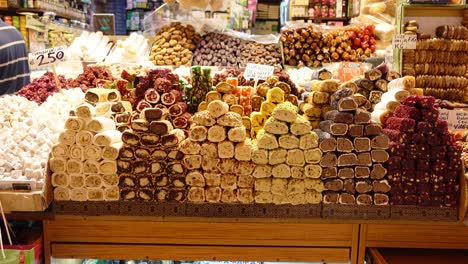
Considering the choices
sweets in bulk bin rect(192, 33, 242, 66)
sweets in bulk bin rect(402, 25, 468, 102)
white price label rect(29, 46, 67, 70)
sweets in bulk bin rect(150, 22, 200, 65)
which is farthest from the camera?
sweets in bulk bin rect(192, 33, 242, 66)

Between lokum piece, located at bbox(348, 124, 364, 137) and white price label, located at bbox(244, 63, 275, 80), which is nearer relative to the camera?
lokum piece, located at bbox(348, 124, 364, 137)

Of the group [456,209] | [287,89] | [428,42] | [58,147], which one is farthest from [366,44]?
[58,147]

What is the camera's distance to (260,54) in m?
5.48

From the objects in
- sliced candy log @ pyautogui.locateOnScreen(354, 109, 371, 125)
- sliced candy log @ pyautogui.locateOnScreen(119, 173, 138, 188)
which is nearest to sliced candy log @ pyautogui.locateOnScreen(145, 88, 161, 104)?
sliced candy log @ pyautogui.locateOnScreen(119, 173, 138, 188)

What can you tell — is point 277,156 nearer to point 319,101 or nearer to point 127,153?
point 319,101

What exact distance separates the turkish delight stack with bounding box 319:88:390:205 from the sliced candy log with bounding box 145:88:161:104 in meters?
0.93

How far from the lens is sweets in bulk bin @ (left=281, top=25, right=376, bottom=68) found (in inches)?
211

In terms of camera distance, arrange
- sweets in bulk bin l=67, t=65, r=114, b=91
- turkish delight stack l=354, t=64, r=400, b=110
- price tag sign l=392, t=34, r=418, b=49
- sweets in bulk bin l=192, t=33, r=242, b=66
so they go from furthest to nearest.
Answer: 1. sweets in bulk bin l=192, t=33, r=242, b=66
2. sweets in bulk bin l=67, t=65, r=114, b=91
3. price tag sign l=392, t=34, r=418, b=49
4. turkish delight stack l=354, t=64, r=400, b=110

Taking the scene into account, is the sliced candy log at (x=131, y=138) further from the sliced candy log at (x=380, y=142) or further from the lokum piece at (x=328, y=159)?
the sliced candy log at (x=380, y=142)

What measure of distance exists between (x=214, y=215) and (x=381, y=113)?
106cm

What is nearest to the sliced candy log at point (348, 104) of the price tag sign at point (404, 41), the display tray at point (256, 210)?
the display tray at point (256, 210)

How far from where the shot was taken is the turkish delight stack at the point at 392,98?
90.3 inches

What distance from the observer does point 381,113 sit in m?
2.32

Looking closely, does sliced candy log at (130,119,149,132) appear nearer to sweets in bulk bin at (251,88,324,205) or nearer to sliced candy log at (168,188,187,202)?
sliced candy log at (168,188,187,202)
